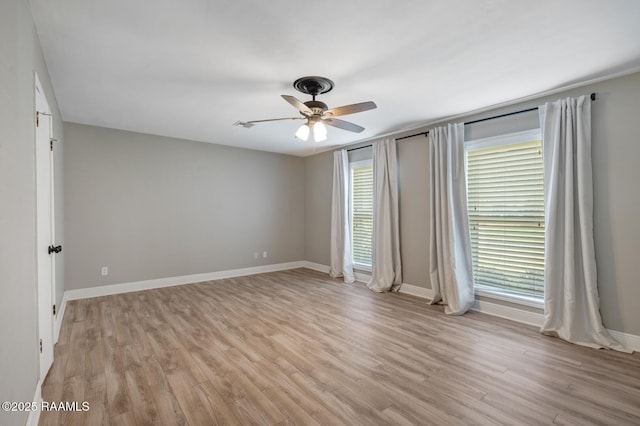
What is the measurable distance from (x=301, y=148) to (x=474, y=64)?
3840 mm

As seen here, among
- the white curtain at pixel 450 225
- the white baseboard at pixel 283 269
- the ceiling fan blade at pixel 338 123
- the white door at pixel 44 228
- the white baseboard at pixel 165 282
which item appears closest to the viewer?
the white door at pixel 44 228

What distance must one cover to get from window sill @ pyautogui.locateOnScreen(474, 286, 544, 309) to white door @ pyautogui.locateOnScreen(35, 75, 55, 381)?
445cm

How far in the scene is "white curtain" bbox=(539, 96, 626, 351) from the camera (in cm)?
292

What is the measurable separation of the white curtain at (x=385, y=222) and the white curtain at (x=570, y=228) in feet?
6.58

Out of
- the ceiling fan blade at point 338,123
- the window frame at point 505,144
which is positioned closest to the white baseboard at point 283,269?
the window frame at point 505,144

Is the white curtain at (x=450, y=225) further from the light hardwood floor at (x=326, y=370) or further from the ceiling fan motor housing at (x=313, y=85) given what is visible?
the ceiling fan motor housing at (x=313, y=85)

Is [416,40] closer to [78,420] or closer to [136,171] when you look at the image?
[78,420]

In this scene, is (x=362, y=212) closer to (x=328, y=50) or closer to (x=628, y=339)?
(x=328, y=50)

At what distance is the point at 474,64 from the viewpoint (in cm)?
262

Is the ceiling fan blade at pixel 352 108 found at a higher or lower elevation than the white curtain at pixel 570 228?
higher

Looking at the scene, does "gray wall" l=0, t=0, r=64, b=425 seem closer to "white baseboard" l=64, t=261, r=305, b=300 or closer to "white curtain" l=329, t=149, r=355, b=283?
"white baseboard" l=64, t=261, r=305, b=300

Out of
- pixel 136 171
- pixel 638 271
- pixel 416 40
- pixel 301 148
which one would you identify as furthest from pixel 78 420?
pixel 301 148

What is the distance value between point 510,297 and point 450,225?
1091 mm

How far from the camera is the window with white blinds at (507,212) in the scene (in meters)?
3.42
